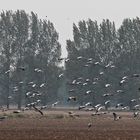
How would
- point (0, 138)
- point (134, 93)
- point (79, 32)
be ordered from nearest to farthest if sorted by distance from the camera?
1. point (0, 138)
2. point (134, 93)
3. point (79, 32)

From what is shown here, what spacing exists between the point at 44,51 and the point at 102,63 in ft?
39.0

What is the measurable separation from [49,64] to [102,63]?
9961mm

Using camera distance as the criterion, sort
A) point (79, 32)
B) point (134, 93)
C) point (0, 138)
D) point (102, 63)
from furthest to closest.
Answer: point (79, 32)
point (102, 63)
point (134, 93)
point (0, 138)

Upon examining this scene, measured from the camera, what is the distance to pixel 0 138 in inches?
1489

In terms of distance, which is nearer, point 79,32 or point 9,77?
point 9,77

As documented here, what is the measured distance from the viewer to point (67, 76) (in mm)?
108500

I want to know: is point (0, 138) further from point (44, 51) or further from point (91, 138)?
point (44, 51)

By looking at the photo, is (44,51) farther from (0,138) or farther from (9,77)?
(0,138)

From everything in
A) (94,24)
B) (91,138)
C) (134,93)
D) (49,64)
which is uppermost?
(94,24)

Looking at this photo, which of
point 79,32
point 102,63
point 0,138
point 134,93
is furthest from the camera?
point 79,32

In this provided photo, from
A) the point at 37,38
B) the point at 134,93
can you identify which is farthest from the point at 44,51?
the point at 134,93

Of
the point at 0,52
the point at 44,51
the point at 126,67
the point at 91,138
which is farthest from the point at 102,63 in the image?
the point at 91,138

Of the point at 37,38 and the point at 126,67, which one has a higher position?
the point at 37,38

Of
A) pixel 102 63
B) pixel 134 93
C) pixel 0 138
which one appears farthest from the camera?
pixel 102 63
